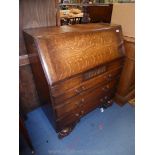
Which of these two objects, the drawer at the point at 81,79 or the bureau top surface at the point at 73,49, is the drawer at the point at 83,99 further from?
the bureau top surface at the point at 73,49

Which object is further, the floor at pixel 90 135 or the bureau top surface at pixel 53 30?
the floor at pixel 90 135

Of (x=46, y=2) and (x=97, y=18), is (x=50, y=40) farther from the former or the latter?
(x=97, y=18)

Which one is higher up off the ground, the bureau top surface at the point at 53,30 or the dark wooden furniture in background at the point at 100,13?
the dark wooden furniture in background at the point at 100,13

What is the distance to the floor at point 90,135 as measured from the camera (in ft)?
5.02

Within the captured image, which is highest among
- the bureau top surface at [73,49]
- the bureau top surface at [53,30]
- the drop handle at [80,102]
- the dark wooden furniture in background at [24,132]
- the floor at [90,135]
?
the bureau top surface at [53,30]

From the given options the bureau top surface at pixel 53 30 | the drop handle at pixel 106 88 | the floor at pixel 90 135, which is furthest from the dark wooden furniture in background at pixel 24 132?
the drop handle at pixel 106 88

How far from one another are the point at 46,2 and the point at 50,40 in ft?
1.99

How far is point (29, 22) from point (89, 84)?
810mm

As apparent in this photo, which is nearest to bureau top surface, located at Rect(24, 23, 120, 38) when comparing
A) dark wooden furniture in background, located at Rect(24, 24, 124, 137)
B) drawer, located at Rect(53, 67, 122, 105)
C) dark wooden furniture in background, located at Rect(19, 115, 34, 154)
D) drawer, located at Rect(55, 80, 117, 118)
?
dark wooden furniture in background, located at Rect(24, 24, 124, 137)

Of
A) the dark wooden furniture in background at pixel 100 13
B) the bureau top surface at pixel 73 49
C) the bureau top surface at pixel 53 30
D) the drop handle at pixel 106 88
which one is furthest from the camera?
the dark wooden furniture in background at pixel 100 13

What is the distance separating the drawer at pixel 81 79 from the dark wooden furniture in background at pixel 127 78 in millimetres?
162

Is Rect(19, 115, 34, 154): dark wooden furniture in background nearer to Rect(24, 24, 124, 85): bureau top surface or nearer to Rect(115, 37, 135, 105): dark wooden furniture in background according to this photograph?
Rect(24, 24, 124, 85): bureau top surface
